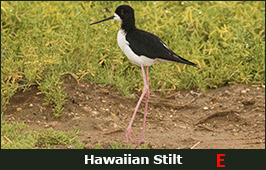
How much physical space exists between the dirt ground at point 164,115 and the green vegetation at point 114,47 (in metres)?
0.12

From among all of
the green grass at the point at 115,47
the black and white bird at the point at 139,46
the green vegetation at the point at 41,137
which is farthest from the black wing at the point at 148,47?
the green grass at the point at 115,47

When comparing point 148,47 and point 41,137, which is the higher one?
point 148,47

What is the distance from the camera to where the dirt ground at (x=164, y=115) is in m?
5.98

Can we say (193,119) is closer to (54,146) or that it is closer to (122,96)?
(122,96)

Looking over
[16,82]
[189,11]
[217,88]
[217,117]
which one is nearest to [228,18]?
[189,11]

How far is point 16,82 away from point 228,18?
3.10m

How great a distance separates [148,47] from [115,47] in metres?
1.63

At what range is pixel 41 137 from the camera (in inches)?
223

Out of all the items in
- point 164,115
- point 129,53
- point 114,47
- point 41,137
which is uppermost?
point 114,47

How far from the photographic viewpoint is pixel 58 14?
7.89 metres

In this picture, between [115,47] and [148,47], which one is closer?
[148,47]

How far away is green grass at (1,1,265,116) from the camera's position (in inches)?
259

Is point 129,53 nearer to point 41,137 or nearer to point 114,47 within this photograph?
point 41,137

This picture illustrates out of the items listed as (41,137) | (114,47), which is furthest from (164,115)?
(41,137)
